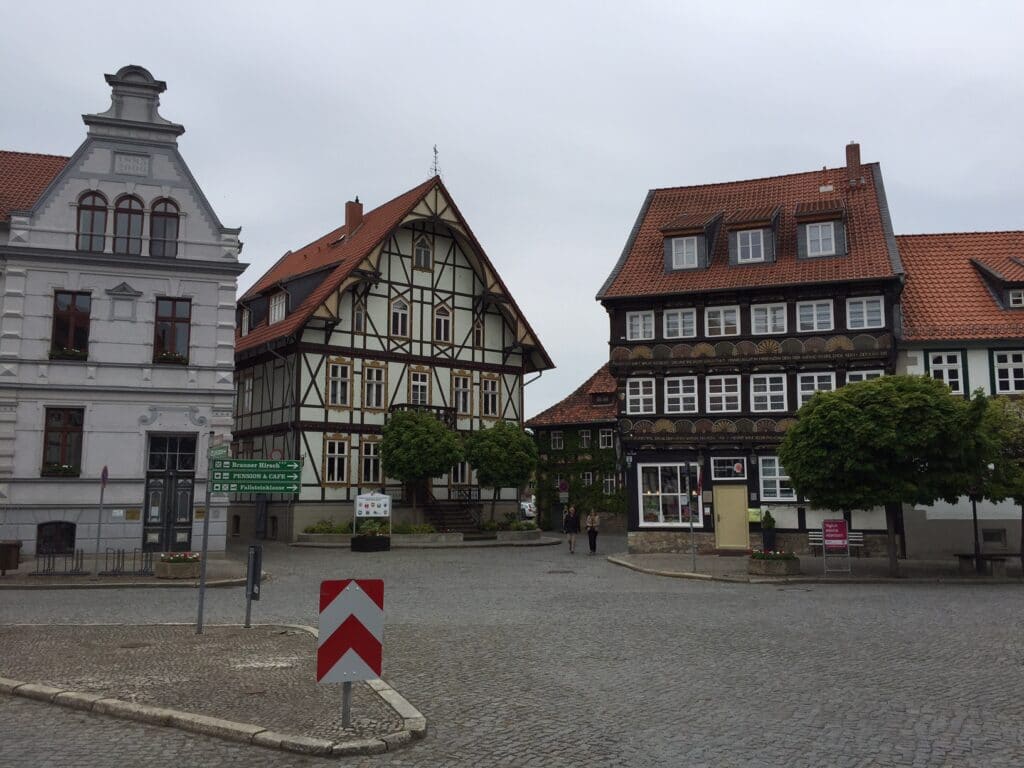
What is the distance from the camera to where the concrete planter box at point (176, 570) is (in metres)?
22.5

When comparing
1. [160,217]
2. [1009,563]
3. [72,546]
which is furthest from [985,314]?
[72,546]

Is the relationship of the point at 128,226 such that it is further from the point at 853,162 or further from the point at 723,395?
the point at 853,162

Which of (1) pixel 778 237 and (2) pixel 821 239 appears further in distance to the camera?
(1) pixel 778 237

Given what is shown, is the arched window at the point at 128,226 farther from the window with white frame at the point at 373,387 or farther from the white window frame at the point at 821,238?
the white window frame at the point at 821,238

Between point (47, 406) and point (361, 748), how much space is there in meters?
24.2

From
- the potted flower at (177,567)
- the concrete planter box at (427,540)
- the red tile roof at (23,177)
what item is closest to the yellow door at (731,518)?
the concrete planter box at (427,540)

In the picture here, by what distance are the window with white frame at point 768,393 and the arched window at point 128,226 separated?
20.6 m

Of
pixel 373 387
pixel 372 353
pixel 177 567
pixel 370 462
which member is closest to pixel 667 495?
pixel 370 462

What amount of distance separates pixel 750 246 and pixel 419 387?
646 inches

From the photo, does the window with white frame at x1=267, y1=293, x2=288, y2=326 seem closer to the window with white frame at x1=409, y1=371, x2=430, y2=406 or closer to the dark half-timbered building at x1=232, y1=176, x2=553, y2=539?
the dark half-timbered building at x1=232, y1=176, x2=553, y2=539

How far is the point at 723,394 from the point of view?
32.5 meters

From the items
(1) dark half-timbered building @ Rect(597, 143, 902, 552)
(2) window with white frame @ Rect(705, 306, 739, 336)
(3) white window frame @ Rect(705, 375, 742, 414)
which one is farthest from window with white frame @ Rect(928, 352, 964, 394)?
(2) window with white frame @ Rect(705, 306, 739, 336)

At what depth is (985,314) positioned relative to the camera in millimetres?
31391

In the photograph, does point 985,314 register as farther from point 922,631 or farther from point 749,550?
point 922,631
